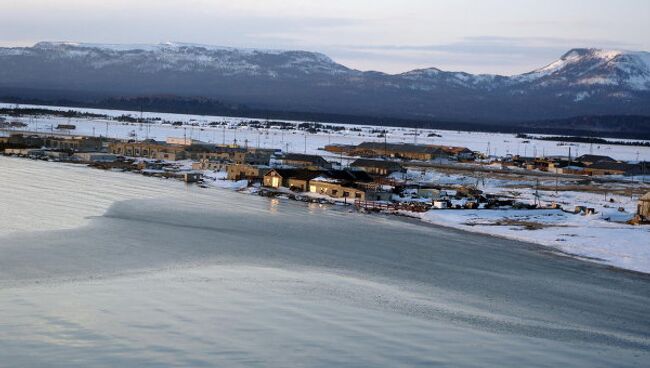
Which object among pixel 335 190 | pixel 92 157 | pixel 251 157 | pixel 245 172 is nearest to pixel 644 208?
pixel 335 190

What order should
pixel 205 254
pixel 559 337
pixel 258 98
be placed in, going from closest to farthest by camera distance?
pixel 559 337, pixel 205 254, pixel 258 98

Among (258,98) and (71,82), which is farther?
(71,82)

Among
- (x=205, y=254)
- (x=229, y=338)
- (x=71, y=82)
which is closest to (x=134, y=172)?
(x=205, y=254)

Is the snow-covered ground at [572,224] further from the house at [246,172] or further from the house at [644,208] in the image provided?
A: the house at [246,172]

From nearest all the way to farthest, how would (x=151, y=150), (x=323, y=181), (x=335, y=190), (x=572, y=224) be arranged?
(x=572, y=224) → (x=335, y=190) → (x=323, y=181) → (x=151, y=150)

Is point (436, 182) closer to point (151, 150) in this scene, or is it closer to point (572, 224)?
point (572, 224)

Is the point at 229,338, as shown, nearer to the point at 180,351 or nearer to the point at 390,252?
the point at 180,351

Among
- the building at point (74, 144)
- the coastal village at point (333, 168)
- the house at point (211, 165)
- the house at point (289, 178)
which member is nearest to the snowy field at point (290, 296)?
the coastal village at point (333, 168)
